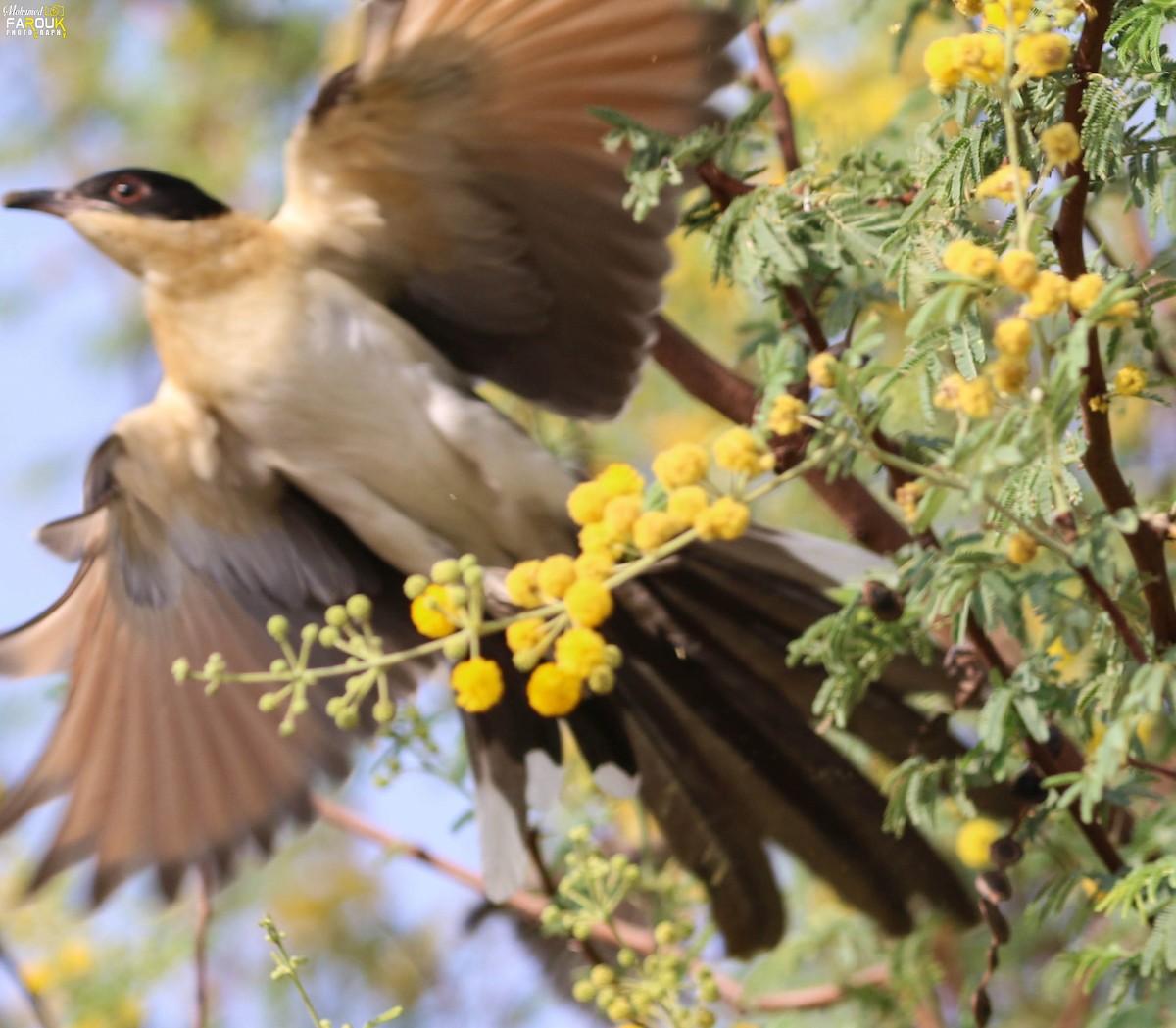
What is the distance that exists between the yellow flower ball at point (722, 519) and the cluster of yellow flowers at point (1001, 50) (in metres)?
0.41

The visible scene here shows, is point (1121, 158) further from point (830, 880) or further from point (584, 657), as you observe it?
point (830, 880)

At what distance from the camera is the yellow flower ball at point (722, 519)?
1.31 metres

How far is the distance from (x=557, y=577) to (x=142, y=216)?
75.1 inches

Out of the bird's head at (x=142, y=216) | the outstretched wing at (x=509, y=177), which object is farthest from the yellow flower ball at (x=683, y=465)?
the bird's head at (x=142, y=216)

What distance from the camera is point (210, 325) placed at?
2.98 m

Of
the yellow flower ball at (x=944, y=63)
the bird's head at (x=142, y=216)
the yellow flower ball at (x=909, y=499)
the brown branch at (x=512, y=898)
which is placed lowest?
the brown branch at (x=512, y=898)

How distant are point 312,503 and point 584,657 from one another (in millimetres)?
1871

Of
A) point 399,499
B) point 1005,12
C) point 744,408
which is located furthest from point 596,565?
point 399,499

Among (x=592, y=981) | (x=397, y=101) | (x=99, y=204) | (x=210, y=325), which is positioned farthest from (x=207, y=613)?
(x=592, y=981)

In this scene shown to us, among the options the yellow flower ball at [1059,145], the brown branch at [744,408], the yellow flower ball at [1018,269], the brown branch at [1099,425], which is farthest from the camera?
the brown branch at [744,408]

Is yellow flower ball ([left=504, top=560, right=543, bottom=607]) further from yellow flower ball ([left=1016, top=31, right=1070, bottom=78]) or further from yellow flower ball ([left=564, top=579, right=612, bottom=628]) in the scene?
yellow flower ball ([left=1016, top=31, right=1070, bottom=78])

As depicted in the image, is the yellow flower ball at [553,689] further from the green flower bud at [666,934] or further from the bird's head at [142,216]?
the bird's head at [142,216]

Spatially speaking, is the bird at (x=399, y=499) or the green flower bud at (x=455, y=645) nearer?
the green flower bud at (x=455, y=645)

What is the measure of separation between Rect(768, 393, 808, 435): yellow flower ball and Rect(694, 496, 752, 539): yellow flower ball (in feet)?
0.24
